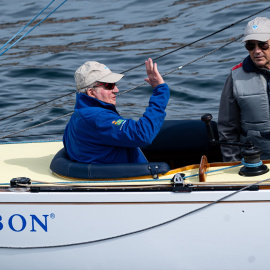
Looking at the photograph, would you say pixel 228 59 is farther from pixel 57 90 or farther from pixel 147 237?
pixel 147 237

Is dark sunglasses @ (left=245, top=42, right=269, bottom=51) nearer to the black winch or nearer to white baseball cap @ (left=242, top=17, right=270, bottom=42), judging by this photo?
white baseball cap @ (left=242, top=17, right=270, bottom=42)

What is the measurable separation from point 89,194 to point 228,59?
6239 mm

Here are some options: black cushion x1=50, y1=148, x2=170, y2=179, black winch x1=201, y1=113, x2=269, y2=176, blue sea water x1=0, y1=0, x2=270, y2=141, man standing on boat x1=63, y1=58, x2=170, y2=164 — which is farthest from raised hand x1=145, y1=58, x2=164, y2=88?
blue sea water x1=0, y1=0, x2=270, y2=141

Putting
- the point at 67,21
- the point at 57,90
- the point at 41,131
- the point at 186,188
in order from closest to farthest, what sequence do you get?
the point at 186,188, the point at 41,131, the point at 57,90, the point at 67,21

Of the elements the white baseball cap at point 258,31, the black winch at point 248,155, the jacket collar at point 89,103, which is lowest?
the black winch at point 248,155

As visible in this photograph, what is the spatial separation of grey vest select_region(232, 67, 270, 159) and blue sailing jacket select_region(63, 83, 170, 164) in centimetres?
51

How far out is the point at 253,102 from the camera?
466 cm

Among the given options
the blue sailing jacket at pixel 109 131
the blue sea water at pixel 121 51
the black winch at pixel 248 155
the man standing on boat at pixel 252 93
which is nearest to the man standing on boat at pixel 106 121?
the blue sailing jacket at pixel 109 131

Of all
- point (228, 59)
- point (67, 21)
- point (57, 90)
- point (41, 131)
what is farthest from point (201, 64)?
point (67, 21)

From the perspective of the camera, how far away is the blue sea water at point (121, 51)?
8.98 metres

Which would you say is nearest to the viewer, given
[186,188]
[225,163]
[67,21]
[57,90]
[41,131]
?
[186,188]

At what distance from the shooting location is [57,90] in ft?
32.7

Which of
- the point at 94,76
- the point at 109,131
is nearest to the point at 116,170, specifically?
the point at 109,131

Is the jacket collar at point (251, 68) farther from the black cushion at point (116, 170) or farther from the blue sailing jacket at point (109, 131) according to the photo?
the black cushion at point (116, 170)
